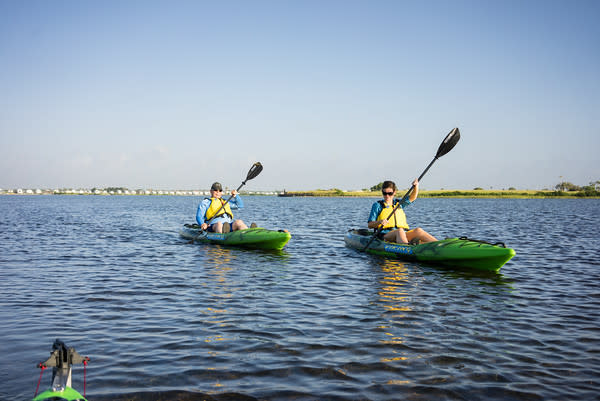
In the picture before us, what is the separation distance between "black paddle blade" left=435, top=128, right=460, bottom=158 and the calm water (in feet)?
11.4

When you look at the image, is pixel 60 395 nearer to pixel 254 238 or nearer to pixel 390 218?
pixel 390 218

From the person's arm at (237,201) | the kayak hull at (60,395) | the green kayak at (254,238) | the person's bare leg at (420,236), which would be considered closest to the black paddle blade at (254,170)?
the person's arm at (237,201)

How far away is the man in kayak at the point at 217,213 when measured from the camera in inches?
546

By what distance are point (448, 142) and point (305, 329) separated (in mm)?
8418

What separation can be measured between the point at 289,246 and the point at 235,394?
1114cm

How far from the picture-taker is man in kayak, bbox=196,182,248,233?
1388 centimetres

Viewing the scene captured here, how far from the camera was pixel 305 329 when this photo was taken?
5.65m

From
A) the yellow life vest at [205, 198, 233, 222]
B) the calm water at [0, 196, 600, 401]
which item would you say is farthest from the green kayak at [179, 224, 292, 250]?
the calm water at [0, 196, 600, 401]

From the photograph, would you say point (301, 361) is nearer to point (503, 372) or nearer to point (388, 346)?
point (388, 346)

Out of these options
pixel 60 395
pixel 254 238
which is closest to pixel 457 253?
pixel 254 238

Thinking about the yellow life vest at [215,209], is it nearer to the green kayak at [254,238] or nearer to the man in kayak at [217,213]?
the man in kayak at [217,213]

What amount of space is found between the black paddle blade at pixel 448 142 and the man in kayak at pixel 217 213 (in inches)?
234

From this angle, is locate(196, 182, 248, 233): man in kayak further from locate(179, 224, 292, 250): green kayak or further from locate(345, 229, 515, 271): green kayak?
locate(345, 229, 515, 271): green kayak

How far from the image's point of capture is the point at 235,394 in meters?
3.83
